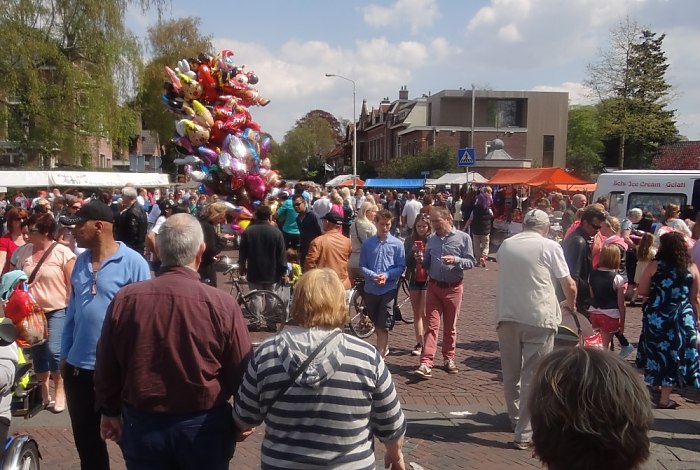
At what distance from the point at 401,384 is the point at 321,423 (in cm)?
421

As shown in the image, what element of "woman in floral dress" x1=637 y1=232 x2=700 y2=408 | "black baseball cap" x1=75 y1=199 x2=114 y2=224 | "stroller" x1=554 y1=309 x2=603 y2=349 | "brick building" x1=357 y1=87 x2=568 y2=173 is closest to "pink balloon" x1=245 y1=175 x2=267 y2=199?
"woman in floral dress" x1=637 y1=232 x2=700 y2=408

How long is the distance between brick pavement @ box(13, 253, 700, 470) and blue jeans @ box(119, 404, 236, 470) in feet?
6.48

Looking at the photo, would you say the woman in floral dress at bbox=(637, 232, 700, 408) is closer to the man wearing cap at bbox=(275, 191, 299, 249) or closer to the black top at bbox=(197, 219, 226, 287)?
the black top at bbox=(197, 219, 226, 287)

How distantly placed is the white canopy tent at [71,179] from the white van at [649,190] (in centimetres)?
1812

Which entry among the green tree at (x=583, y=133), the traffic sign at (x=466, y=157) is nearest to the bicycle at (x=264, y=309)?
the traffic sign at (x=466, y=157)

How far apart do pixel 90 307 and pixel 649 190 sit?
46.8 feet

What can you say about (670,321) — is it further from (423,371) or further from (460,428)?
(423,371)

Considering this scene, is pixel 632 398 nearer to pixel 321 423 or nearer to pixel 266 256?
pixel 321 423

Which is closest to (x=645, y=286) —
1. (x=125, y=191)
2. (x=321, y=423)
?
(x=321, y=423)

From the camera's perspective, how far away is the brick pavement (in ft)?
16.4

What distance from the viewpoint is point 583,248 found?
691 centimetres

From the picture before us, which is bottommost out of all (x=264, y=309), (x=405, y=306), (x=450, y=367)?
(x=405, y=306)

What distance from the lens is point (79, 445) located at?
12.1ft

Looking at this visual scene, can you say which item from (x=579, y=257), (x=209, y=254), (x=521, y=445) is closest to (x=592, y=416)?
(x=521, y=445)
